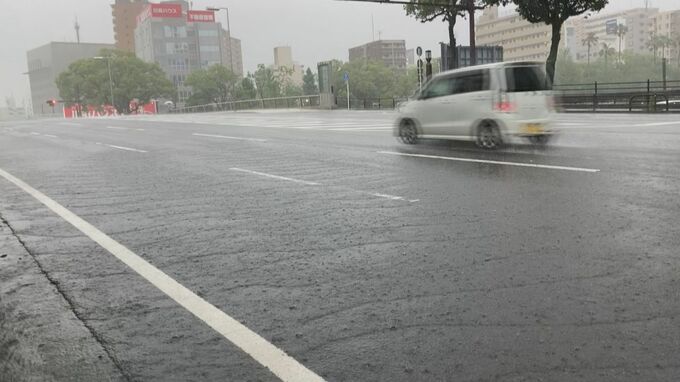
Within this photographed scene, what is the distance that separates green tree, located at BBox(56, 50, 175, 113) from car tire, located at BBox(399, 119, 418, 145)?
92768 millimetres

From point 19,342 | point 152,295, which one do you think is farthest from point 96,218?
point 19,342

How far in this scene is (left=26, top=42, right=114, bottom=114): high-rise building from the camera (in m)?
168

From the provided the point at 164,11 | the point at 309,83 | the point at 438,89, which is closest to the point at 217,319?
the point at 438,89

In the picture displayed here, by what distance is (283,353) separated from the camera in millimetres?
3143

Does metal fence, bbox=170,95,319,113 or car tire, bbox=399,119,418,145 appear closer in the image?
car tire, bbox=399,119,418,145

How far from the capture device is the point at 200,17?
6043 inches

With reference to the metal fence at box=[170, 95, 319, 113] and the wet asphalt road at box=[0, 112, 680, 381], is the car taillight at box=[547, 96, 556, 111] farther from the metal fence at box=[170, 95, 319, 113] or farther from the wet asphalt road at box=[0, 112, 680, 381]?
the metal fence at box=[170, 95, 319, 113]

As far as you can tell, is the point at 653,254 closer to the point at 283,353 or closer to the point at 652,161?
the point at 283,353

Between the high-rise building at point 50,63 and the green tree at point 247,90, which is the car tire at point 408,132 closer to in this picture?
the green tree at point 247,90

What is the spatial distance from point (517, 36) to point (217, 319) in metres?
166

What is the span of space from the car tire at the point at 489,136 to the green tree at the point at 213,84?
85.7m

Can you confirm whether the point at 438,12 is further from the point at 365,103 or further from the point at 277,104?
the point at 277,104

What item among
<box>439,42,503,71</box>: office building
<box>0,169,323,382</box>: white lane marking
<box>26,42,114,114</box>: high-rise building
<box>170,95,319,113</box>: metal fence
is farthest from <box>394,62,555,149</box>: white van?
<box>26,42,114,114</box>: high-rise building

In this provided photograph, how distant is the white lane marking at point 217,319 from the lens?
117 inches
